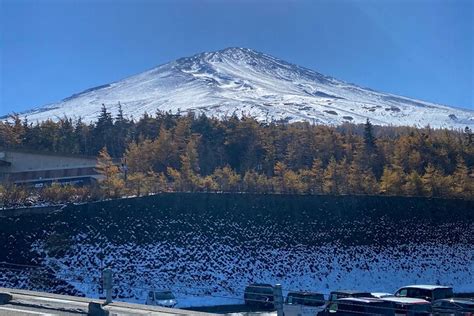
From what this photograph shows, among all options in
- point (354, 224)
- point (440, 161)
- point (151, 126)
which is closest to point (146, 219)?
point (354, 224)

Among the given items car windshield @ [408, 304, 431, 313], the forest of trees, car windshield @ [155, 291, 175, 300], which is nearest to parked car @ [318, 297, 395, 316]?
car windshield @ [408, 304, 431, 313]

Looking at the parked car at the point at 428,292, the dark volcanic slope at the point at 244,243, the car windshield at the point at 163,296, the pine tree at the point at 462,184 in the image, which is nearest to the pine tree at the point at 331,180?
the dark volcanic slope at the point at 244,243

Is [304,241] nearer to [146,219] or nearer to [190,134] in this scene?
[146,219]

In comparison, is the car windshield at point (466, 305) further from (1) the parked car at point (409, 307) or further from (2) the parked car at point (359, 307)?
(2) the parked car at point (359, 307)

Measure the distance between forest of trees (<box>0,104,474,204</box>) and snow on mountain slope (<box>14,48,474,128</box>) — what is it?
50.5 meters

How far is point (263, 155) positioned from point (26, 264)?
997 inches

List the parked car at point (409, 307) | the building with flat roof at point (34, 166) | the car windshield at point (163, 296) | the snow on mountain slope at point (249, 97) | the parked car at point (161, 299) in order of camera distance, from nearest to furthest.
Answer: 1. the parked car at point (409, 307)
2. the parked car at point (161, 299)
3. the car windshield at point (163, 296)
4. the building with flat roof at point (34, 166)
5. the snow on mountain slope at point (249, 97)

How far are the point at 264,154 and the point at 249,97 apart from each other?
7443 centimetres

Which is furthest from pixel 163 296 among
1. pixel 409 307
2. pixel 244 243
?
pixel 244 243

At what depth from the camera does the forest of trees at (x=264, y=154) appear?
39.2m

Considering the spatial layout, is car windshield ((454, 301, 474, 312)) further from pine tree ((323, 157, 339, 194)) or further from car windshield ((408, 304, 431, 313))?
pine tree ((323, 157, 339, 194))

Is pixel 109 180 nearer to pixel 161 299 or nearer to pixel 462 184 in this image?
pixel 161 299

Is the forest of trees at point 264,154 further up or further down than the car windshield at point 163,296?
further up

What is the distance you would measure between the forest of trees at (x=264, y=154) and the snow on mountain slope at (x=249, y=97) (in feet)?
166
